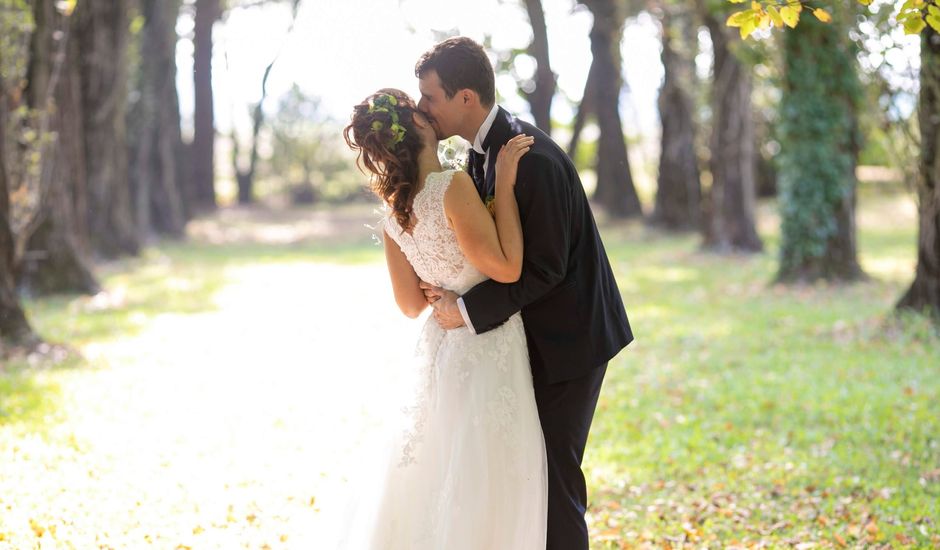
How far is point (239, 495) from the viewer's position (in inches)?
234

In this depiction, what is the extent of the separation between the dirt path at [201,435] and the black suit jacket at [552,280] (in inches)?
23.8

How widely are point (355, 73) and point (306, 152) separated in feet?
18.6

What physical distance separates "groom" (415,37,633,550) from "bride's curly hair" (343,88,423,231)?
4.4 inches

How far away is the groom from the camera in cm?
373

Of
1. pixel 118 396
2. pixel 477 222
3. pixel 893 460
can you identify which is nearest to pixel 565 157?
A: pixel 477 222

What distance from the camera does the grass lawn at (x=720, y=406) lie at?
546 centimetres

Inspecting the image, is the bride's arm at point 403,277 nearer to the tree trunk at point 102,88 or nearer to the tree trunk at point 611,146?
the tree trunk at point 102,88

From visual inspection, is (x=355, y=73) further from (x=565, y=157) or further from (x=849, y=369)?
(x=565, y=157)

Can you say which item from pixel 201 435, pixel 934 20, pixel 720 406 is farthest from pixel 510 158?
pixel 720 406

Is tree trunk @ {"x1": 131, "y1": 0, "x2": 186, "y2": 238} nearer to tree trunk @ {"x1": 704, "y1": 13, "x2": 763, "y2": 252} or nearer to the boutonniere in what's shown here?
tree trunk @ {"x1": 704, "y1": 13, "x2": 763, "y2": 252}

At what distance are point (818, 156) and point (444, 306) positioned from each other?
1126 cm

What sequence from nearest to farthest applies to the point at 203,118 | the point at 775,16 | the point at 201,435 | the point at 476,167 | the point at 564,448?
the point at 564,448, the point at 476,167, the point at 775,16, the point at 201,435, the point at 203,118

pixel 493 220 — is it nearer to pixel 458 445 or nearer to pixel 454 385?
pixel 454 385

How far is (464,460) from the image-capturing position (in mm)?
3893
